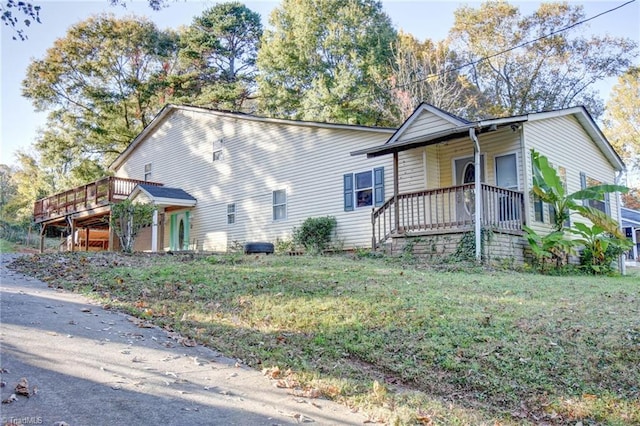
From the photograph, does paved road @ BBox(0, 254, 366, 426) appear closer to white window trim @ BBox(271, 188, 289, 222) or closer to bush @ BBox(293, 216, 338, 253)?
bush @ BBox(293, 216, 338, 253)

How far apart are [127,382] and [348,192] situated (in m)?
12.8

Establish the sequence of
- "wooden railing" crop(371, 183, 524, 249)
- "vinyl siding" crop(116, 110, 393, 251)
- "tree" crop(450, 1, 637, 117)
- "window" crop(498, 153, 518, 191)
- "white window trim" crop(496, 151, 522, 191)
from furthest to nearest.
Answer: "tree" crop(450, 1, 637, 117), "vinyl siding" crop(116, 110, 393, 251), "window" crop(498, 153, 518, 191), "white window trim" crop(496, 151, 522, 191), "wooden railing" crop(371, 183, 524, 249)

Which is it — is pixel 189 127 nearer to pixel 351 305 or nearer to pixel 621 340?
pixel 351 305

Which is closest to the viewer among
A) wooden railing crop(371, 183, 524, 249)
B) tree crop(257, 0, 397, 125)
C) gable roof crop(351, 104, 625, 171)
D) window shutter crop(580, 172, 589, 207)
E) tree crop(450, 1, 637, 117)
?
gable roof crop(351, 104, 625, 171)

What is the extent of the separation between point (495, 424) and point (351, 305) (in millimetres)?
3094

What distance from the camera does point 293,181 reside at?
18531 millimetres

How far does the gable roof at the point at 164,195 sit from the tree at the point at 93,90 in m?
13.2

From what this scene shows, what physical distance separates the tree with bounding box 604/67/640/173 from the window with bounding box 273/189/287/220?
23.6m

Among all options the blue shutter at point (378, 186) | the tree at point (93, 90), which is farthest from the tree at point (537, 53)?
the tree at point (93, 90)

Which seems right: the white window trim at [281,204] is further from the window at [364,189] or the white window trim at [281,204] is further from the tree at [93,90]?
the tree at [93,90]

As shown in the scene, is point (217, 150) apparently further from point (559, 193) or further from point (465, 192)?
point (559, 193)

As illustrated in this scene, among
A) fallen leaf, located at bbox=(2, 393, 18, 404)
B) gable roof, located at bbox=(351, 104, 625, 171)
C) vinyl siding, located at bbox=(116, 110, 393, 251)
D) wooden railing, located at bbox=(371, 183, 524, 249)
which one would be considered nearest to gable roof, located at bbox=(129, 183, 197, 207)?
vinyl siding, located at bbox=(116, 110, 393, 251)

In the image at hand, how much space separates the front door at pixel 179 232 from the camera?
22562mm

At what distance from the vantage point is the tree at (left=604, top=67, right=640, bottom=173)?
3116 cm
